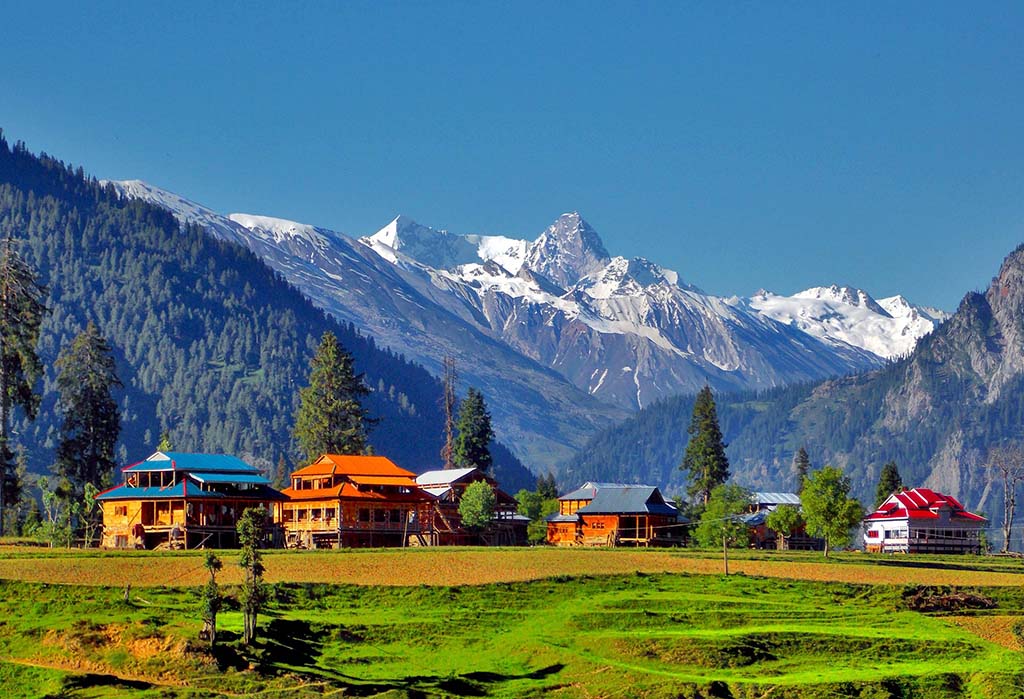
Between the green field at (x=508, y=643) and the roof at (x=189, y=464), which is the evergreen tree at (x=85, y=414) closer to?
the roof at (x=189, y=464)

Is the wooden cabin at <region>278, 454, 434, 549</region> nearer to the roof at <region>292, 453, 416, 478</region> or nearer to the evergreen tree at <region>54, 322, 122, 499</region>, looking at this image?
the roof at <region>292, 453, 416, 478</region>

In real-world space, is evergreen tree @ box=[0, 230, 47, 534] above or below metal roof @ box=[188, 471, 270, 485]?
above

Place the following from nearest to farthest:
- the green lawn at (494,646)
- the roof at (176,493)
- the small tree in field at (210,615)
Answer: the green lawn at (494,646), the small tree in field at (210,615), the roof at (176,493)

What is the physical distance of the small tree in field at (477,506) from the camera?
176125 mm

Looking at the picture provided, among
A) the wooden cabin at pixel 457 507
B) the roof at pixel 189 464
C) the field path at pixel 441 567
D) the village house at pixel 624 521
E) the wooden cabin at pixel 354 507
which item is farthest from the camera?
the village house at pixel 624 521

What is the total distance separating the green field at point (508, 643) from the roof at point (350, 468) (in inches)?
1739

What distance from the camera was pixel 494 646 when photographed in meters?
94.6

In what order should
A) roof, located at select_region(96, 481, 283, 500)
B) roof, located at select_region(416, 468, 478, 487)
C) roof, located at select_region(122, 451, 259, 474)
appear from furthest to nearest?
1. roof, located at select_region(416, 468, 478, 487)
2. roof, located at select_region(122, 451, 259, 474)
3. roof, located at select_region(96, 481, 283, 500)

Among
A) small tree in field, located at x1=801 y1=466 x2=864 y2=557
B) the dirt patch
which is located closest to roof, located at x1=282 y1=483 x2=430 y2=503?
small tree in field, located at x1=801 y1=466 x2=864 y2=557

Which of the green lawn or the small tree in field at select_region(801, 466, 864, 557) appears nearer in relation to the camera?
the green lawn

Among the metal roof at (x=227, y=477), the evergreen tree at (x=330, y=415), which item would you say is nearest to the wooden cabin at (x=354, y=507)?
the metal roof at (x=227, y=477)

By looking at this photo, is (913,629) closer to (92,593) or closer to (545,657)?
(545,657)

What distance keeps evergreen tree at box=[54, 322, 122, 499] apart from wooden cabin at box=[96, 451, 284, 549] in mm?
21836

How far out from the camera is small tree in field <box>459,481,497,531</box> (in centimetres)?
17612
